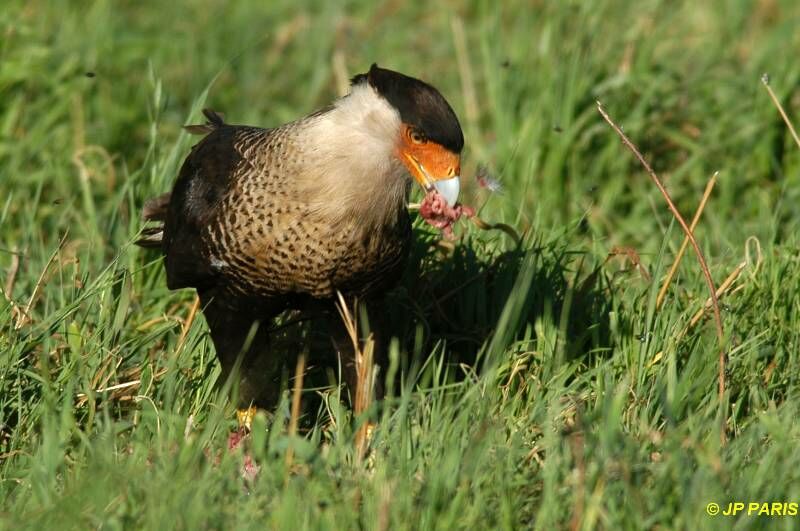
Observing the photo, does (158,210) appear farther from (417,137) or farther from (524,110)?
(524,110)

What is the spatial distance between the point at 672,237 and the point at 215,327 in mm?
2151

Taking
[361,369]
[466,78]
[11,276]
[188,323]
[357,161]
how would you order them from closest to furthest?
[357,161] < [361,369] < [188,323] < [11,276] < [466,78]

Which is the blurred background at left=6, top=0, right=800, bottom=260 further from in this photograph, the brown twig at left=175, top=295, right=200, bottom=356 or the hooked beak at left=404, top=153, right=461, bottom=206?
the hooked beak at left=404, top=153, right=461, bottom=206

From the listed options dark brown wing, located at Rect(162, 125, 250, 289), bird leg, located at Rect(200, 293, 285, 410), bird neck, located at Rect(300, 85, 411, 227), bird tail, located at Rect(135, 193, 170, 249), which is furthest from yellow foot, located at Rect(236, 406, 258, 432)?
bird neck, located at Rect(300, 85, 411, 227)

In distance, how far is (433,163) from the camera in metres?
3.78

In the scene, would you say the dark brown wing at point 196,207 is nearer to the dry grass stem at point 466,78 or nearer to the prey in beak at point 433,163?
the prey in beak at point 433,163

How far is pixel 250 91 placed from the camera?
7.30 m

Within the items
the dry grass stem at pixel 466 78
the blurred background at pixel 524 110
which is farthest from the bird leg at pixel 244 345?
the dry grass stem at pixel 466 78

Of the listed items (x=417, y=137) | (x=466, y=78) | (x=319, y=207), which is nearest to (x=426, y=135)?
(x=417, y=137)

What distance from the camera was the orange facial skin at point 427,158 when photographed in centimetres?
376

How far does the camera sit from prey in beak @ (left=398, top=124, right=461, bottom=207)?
3.75 meters

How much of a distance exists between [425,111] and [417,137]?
3.2 inches

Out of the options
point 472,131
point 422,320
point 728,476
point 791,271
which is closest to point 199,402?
point 422,320

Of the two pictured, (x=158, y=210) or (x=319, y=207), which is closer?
(x=319, y=207)
